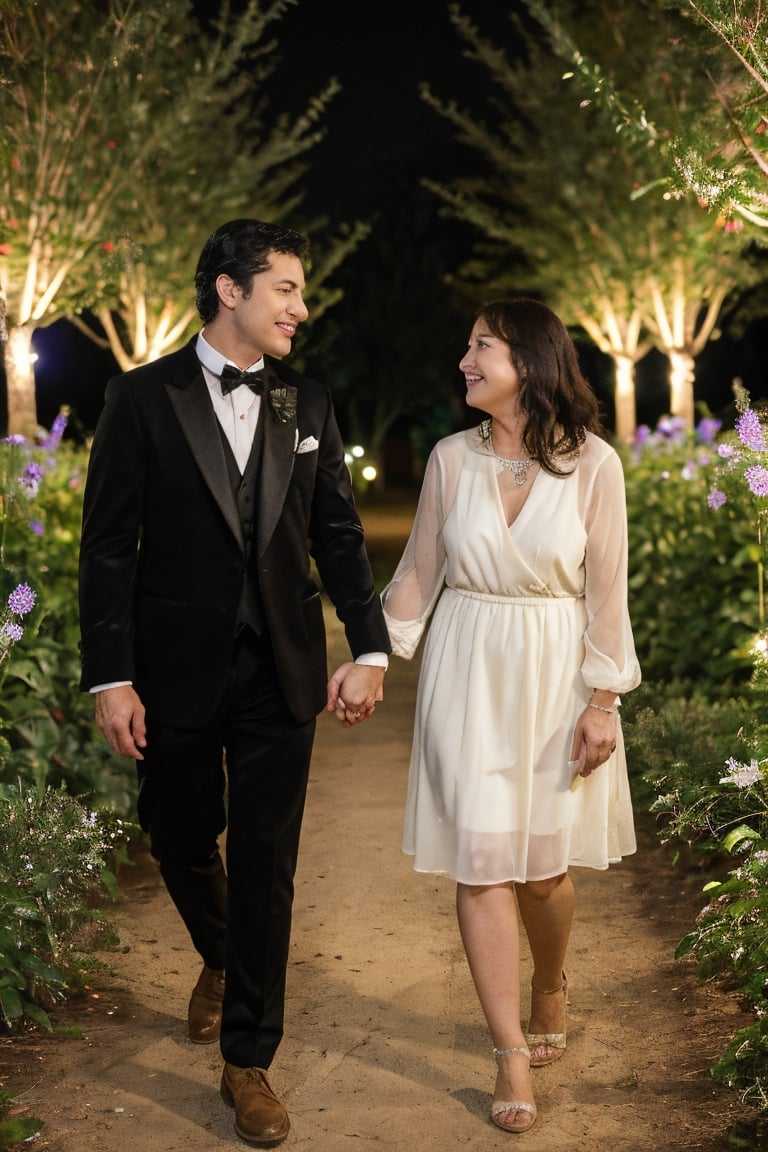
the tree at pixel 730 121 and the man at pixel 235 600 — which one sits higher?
the tree at pixel 730 121

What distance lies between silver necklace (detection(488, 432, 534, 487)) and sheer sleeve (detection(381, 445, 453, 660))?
0.18 m

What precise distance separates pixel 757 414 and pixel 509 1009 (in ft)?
7.88

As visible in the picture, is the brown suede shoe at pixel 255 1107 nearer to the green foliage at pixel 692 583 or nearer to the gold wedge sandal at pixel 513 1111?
the gold wedge sandal at pixel 513 1111

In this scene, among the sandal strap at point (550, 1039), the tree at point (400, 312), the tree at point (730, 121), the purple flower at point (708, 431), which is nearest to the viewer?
the sandal strap at point (550, 1039)

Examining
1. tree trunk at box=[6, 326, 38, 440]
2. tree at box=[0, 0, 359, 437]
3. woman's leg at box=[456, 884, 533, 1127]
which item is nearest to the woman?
woman's leg at box=[456, 884, 533, 1127]

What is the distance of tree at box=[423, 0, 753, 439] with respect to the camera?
17.9 m

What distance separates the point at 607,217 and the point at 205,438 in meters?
16.6

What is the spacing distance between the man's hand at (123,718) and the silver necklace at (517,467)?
117cm

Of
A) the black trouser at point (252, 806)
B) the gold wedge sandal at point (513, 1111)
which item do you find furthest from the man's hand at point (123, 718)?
the gold wedge sandal at point (513, 1111)

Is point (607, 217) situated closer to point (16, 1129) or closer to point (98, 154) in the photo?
point (98, 154)

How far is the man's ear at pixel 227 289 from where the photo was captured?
3859 mm

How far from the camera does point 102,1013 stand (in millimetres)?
4645

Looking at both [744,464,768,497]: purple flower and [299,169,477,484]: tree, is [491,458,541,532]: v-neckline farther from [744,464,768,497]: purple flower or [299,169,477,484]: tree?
[299,169,477,484]: tree

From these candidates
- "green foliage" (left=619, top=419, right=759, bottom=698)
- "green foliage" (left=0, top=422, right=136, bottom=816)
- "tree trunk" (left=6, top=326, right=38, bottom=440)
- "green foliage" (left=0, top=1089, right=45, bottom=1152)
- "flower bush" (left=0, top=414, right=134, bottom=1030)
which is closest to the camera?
"green foliage" (left=0, top=1089, right=45, bottom=1152)
